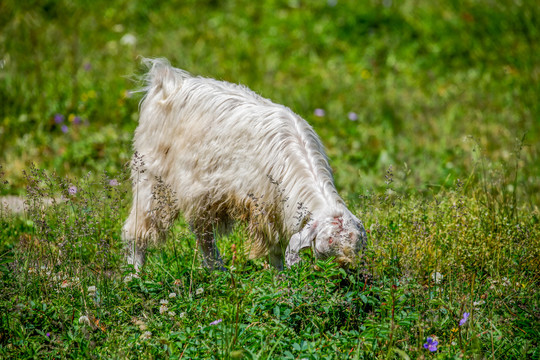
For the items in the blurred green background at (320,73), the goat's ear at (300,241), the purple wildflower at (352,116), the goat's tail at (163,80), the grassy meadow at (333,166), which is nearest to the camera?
the grassy meadow at (333,166)

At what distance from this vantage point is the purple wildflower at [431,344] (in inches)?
114

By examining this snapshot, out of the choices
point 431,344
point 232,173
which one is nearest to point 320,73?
point 232,173

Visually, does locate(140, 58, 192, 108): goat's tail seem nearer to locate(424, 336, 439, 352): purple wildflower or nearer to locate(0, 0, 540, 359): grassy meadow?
locate(0, 0, 540, 359): grassy meadow

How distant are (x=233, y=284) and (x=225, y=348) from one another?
0.46 m

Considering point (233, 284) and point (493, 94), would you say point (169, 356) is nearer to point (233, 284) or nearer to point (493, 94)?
point (233, 284)

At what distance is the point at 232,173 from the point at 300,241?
0.86m

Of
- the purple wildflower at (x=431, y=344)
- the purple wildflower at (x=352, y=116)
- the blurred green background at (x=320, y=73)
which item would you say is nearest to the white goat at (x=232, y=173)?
the purple wildflower at (x=431, y=344)

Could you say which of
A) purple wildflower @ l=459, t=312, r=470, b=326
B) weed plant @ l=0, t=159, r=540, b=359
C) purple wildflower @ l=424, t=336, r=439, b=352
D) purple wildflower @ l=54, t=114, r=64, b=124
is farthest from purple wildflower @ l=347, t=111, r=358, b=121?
purple wildflower @ l=424, t=336, r=439, b=352

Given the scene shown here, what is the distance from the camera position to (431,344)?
2980mm

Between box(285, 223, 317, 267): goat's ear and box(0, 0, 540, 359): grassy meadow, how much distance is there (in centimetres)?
14

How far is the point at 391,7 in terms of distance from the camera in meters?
10.8

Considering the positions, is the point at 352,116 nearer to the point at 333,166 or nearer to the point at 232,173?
the point at 333,166

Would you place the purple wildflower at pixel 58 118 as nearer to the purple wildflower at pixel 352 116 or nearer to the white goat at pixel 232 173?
the white goat at pixel 232 173

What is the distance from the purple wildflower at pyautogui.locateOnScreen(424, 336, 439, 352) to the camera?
2.89 metres
